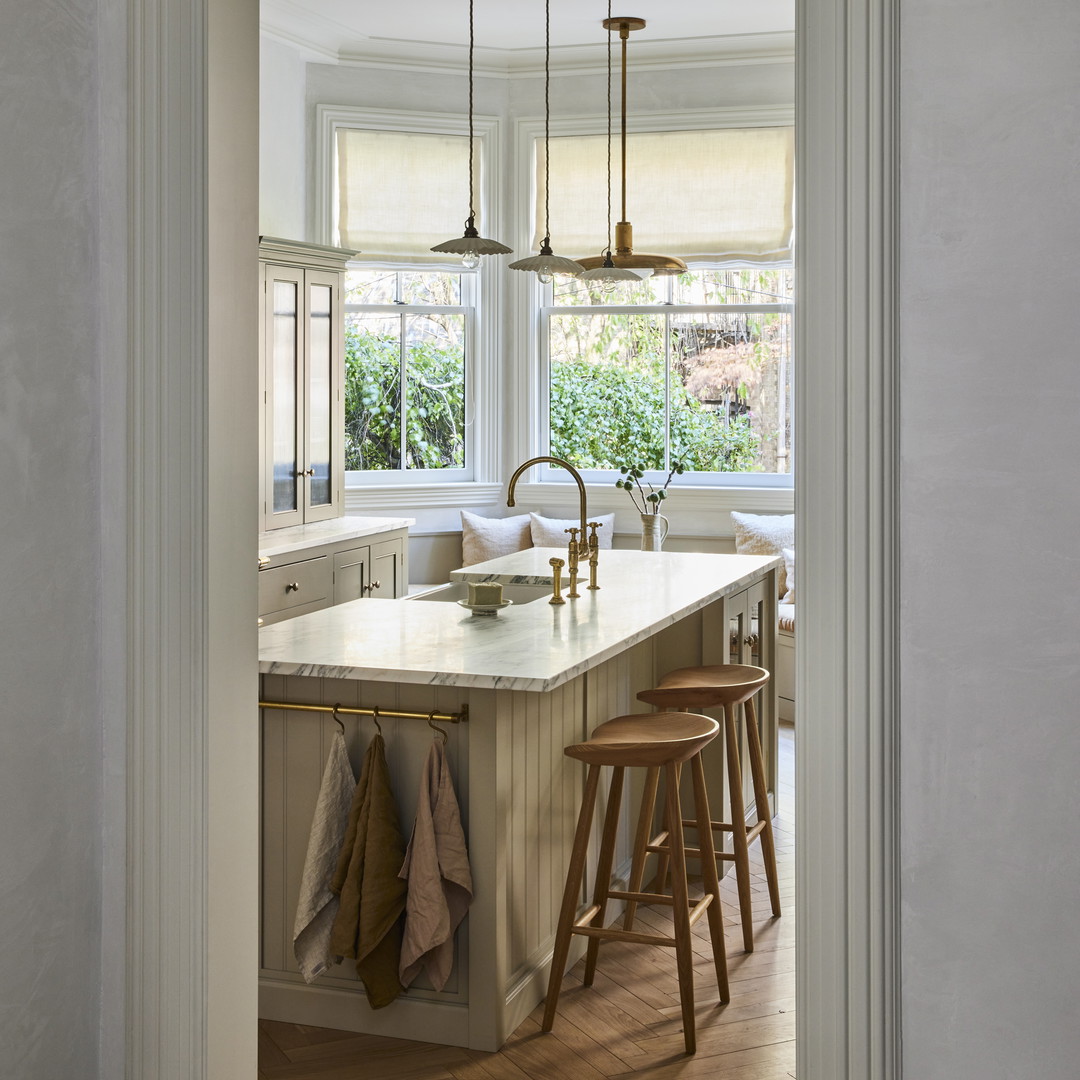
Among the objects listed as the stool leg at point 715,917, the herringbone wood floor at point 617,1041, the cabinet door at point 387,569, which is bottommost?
the herringbone wood floor at point 617,1041

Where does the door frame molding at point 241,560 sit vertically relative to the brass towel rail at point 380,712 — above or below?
above

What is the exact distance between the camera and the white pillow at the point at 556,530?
643 cm

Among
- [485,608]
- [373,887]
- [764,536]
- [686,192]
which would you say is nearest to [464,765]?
[373,887]

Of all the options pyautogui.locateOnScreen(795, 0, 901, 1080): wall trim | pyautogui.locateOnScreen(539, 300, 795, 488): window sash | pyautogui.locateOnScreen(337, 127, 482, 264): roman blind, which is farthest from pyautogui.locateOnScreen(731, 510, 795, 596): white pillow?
pyautogui.locateOnScreen(795, 0, 901, 1080): wall trim

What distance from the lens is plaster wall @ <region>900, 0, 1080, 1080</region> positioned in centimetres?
119

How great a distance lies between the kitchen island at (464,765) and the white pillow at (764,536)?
282 centimetres

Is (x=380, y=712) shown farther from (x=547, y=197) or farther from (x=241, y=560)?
(x=547, y=197)

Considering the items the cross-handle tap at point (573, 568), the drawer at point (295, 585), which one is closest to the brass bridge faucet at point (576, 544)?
the cross-handle tap at point (573, 568)

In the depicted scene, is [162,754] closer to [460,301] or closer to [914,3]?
[914,3]

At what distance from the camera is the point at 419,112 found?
642 centimetres

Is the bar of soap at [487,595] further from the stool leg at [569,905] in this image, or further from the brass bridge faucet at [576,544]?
the stool leg at [569,905]

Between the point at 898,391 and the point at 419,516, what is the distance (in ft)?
17.8

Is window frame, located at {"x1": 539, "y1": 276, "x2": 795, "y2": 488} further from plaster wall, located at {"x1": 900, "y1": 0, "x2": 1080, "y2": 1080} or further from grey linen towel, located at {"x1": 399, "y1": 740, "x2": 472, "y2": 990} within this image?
plaster wall, located at {"x1": 900, "y1": 0, "x2": 1080, "y2": 1080}

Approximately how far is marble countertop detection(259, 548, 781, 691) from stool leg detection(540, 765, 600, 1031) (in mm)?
351
